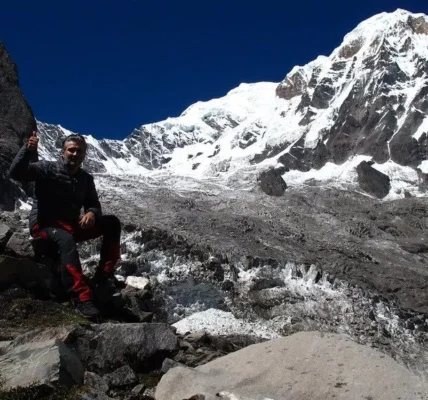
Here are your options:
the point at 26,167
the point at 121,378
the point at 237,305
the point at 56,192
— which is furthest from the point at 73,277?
the point at 237,305

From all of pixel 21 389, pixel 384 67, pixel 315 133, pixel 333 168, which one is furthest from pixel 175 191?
pixel 384 67

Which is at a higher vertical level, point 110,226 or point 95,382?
point 110,226

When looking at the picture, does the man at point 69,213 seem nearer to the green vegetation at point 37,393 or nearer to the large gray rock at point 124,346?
the large gray rock at point 124,346

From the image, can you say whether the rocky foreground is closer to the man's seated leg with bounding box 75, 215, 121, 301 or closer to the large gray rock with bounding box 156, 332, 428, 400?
the large gray rock with bounding box 156, 332, 428, 400

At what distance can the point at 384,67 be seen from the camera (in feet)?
463

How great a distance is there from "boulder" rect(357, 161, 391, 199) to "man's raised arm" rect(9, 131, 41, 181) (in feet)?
308

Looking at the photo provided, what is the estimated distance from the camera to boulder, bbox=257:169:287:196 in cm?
9062

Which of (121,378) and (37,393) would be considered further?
(121,378)

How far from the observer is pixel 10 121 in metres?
70.8

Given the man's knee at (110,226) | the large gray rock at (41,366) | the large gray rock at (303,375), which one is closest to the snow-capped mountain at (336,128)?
the man's knee at (110,226)

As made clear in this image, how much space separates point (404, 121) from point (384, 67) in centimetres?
2507

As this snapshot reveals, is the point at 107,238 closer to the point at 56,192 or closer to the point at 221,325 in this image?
the point at 56,192

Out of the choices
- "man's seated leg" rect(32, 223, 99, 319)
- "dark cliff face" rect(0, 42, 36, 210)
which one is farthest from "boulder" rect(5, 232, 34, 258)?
"dark cliff face" rect(0, 42, 36, 210)

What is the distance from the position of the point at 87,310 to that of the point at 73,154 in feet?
7.23
